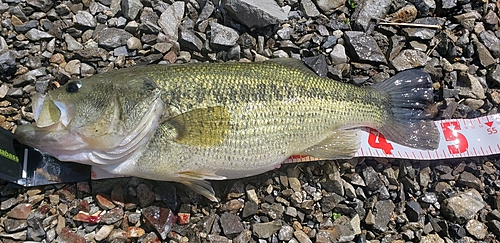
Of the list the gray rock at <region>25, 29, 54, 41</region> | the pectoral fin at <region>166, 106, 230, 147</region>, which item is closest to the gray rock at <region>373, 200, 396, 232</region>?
the pectoral fin at <region>166, 106, 230, 147</region>

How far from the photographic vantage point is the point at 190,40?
15.9 ft

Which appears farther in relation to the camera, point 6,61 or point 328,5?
point 328,5

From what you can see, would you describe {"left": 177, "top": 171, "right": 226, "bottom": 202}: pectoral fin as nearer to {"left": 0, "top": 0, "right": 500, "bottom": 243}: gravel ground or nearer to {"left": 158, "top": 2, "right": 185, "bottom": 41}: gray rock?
{"left": 0, "top": 0, "right": 500, "bottom": 243}: gravel ground

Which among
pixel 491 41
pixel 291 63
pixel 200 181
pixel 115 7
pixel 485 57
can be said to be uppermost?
pixel 115 7

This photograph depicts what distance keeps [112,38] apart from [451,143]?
4.02 metres

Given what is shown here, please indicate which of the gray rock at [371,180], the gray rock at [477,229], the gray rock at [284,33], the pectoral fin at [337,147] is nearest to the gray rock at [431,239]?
the gray rock at [477,229]

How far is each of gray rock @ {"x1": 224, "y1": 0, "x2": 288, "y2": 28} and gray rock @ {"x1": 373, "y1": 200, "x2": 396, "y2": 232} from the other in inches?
92.6

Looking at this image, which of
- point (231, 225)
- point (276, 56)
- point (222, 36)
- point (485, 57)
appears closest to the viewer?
point (231, 225)

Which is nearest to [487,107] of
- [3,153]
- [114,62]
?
[114,62]

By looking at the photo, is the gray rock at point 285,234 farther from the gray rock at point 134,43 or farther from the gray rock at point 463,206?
the gray rock at point 134,43

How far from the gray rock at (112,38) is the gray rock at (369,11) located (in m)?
2.75

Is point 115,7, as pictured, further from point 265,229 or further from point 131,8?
point 265,229

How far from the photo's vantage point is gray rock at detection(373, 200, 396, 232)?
4516mm

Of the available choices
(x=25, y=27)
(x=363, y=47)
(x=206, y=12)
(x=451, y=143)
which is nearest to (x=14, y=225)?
(x=25, y=27)
